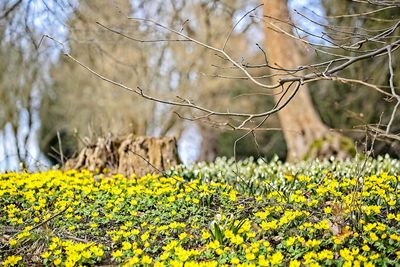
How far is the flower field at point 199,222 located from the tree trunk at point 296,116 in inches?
152

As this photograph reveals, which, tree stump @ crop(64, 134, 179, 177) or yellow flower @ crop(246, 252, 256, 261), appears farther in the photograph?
tree stump @ crop(64, 134, 179, 177)

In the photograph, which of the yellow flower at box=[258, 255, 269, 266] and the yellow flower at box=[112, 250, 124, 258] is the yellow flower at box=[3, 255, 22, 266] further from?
the yellow flower at box=[258, 255, 269, 266]

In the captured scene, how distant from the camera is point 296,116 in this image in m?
9.84

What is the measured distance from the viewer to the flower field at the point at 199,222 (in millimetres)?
3568

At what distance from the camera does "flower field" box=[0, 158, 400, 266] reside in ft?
11.7

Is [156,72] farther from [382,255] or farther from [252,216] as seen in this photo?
[382,255]

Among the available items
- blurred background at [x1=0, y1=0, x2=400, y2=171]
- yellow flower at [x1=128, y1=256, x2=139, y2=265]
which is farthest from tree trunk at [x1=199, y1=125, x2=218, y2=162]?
yellow flower at [x1=128, y1=256, x2=139, y2=265]

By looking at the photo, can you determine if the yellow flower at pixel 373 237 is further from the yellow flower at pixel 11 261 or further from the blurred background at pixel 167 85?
the blurred background at pixel 167 85

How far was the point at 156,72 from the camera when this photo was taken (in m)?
13.9

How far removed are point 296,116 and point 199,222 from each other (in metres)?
6.02

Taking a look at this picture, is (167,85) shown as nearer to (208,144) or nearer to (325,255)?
(208,144)

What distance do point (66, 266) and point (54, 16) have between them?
415cm

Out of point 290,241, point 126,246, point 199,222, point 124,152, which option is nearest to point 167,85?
point 124,152

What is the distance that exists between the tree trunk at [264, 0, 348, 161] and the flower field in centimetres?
385
